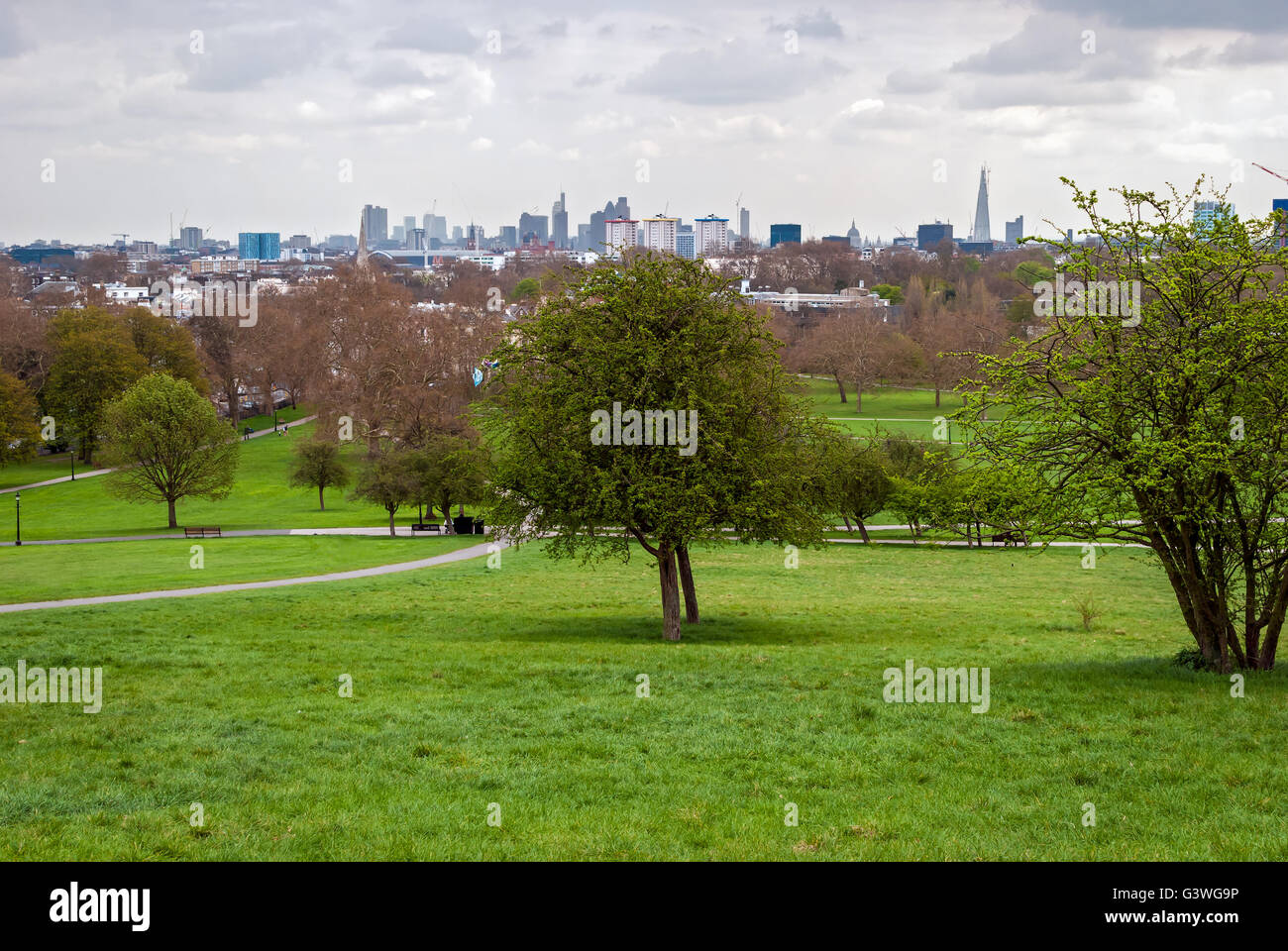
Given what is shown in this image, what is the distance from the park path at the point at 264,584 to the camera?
31.5 metres

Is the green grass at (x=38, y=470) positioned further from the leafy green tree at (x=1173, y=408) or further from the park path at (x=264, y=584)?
the leafy green tree at (x=1173, y=408)

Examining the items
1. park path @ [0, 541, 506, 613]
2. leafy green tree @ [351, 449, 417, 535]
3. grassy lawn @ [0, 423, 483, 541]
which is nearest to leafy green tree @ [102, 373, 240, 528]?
grassy lawn @ [0, 423, 483, 541]

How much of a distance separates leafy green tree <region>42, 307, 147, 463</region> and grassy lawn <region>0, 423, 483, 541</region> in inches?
326

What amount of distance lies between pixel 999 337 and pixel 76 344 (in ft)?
257

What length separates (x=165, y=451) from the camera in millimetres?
65125

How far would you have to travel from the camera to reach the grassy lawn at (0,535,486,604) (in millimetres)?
37281

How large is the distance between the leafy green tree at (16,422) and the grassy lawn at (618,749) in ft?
205

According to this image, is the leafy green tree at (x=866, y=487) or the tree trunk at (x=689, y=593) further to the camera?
the leafy green tree at (x=866, y=487)

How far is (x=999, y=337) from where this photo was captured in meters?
104

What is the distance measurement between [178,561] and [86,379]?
51665 millimetres

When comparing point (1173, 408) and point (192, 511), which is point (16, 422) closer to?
point (192, 511)

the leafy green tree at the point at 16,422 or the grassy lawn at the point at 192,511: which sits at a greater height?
the leafy green tree at the point at 16,422

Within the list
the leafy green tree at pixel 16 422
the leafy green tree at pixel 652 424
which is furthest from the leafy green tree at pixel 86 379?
the leafy green tree at pixel 652 424
